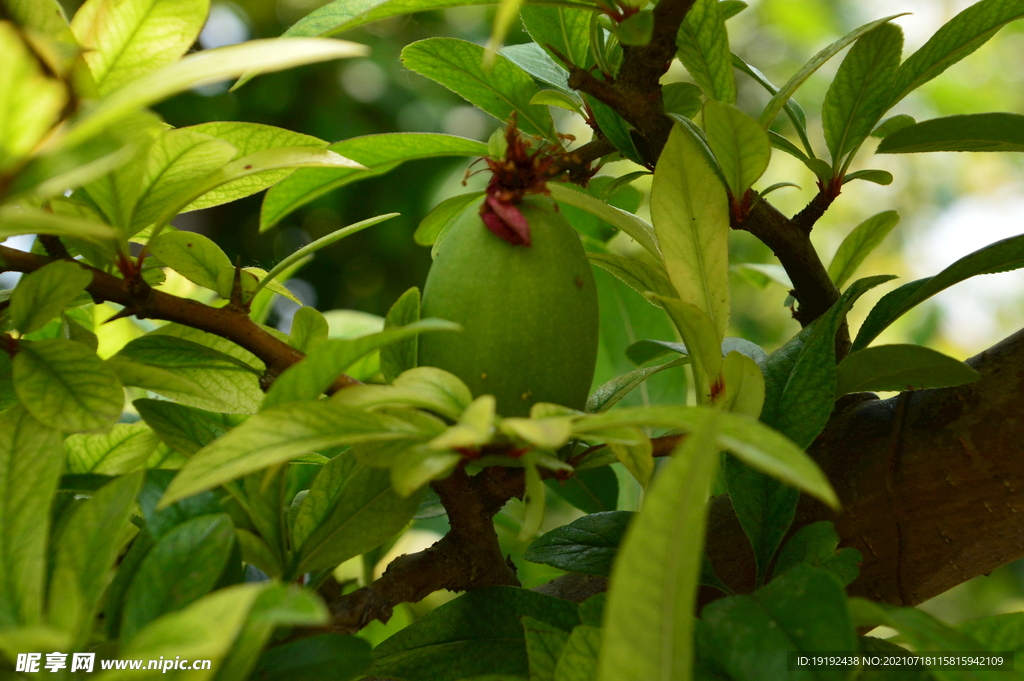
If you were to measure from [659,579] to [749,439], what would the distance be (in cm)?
5

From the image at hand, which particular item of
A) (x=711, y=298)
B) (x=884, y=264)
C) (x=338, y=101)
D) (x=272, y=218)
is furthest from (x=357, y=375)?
(x=884, y=264)

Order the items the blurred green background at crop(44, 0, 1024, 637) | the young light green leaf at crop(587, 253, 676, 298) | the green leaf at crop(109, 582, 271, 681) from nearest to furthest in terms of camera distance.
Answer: the green leaf at crop(109, 582, 271, 681) < the young light green leaf at crop(587, 253, 676, 298) < the blurred green background at crop(44, 0, 1024, 637)

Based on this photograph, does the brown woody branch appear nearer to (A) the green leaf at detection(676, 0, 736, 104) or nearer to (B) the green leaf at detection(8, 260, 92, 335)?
(B) the green leaf at detection(8, 260, 92, 335)

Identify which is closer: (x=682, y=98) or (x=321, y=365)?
(x=321, y=365)

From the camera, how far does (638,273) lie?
40cm

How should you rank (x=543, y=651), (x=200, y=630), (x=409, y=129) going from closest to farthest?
1. (x=200, y=630)
2. (x=543, y=651)
3. (x=409, y=129)

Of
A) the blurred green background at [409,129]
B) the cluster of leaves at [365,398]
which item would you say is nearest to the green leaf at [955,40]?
the cluster of leaves at [365,398]

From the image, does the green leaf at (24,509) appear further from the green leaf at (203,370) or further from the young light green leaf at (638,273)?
the young light green leaf at (638,273)

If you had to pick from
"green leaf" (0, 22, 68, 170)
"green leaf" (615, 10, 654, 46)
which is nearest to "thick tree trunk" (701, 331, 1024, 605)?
"green leaf" (615, 10, 654, 46)

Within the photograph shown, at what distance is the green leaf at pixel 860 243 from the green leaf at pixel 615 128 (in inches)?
6.2

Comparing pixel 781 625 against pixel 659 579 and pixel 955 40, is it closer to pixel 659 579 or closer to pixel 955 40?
pixel 659 579

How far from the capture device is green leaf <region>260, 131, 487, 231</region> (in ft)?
1.34

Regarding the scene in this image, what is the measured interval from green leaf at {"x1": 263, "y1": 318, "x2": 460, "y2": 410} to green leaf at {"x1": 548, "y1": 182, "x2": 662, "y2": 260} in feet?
0.38

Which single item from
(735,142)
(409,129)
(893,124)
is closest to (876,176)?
(893,124)
